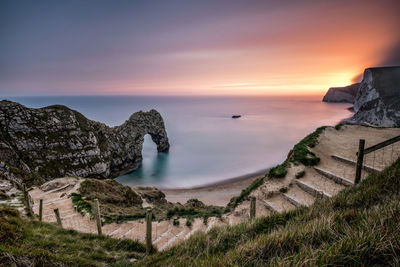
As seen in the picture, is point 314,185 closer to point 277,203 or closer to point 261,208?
point 277,203

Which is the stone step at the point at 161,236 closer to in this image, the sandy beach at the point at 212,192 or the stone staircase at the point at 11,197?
the stone staircase at the point at 11,197

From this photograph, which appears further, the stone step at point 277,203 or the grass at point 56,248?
the stone step at point 277,203

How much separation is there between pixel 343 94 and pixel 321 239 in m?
196

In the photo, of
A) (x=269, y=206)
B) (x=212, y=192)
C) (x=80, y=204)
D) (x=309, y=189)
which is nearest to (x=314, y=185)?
(x=309, y=189)

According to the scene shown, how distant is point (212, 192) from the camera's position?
81.3 feet

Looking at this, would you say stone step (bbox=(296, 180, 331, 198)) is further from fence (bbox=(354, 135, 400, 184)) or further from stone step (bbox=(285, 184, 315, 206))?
fence (bbox=(354, 135, 400, 184))

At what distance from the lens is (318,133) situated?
13.4m

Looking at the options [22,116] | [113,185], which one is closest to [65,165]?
[22,116]

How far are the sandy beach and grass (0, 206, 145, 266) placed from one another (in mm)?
→ 16855

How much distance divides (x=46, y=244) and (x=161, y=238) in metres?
4.20

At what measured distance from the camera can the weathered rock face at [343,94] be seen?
147 m

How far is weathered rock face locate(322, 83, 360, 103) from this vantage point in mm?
146750

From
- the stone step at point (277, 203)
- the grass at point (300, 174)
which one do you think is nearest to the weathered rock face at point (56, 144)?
the stone step at point (277, 203)

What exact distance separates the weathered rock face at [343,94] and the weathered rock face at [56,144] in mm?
185299
